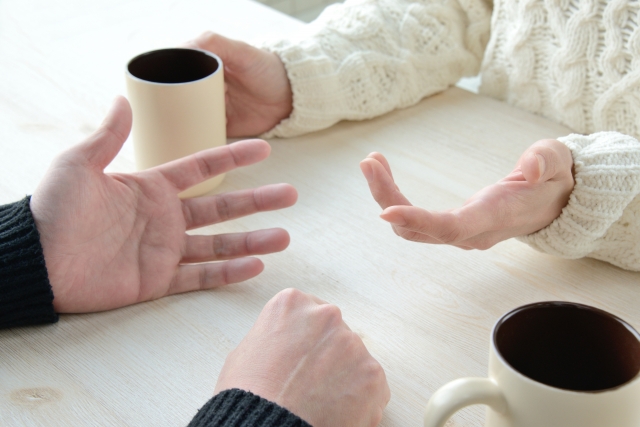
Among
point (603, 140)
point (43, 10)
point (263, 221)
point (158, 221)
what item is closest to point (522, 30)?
point (603, 140)

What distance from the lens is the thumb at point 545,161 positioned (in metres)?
0.58

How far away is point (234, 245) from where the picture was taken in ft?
2.26

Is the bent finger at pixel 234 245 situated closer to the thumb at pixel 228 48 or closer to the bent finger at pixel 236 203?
the bent finger at pixel 236 203

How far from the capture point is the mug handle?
15.3 inches

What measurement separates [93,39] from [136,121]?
0.43 metres

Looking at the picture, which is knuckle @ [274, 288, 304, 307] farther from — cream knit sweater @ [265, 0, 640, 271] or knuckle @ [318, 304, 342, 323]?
cream knit sweater @ [265, 0, 640, 271]

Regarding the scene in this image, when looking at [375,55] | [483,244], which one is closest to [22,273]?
[483,244]

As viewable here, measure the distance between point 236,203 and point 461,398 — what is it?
0.39 m

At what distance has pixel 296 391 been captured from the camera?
49cm

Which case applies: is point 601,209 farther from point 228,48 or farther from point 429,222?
point 228,48

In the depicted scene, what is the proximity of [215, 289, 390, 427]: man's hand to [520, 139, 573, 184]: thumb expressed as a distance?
0.22 metres

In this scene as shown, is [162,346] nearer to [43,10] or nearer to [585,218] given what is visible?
[585,218]

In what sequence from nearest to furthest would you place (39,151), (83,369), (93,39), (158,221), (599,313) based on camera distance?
(599,313)
(83,369)
(158,221)
(39,151)
(93,39)

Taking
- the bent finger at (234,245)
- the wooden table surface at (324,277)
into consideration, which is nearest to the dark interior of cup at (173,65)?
the wooden table surface at (324,277)
